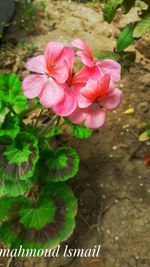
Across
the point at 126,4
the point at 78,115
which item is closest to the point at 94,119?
the point at 78,115

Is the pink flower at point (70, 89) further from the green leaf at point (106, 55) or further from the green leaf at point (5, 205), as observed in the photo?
the green leaf at point (5, 205)

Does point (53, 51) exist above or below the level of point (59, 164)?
above

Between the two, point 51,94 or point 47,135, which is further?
point 47,135

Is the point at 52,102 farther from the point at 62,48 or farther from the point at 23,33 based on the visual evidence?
the point at 23,33

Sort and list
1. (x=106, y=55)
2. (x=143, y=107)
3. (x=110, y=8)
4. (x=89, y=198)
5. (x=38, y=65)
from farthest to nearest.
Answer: (x=143, y=107), (x=89, y=198), (x=106, y=55), (x=110, y=8), (x=38, y=65)

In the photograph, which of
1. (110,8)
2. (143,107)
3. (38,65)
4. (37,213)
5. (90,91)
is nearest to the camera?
(90,91)

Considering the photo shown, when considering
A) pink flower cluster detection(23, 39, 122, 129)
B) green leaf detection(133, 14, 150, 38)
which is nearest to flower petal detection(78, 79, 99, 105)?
pink flower cluster detection(23, 39, 122, 129)

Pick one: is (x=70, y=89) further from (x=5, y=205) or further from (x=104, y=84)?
(x=5, y=205)

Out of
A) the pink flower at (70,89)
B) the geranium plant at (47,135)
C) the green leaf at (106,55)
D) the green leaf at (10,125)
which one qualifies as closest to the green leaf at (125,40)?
the green leaf at (106,55)

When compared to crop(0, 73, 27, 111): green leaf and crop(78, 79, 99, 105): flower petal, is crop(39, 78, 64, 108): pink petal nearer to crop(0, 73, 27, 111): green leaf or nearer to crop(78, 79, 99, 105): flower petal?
crop(78, 79, 99, 105): flower petal
